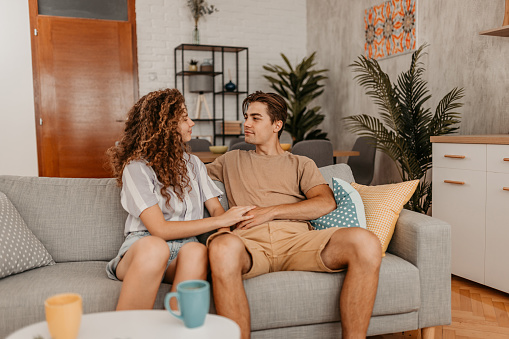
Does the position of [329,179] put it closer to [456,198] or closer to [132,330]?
[456,198]

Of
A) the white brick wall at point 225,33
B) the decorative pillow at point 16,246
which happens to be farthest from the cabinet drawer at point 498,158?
the white brick wall at point 225,33

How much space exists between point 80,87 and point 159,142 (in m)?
4.23

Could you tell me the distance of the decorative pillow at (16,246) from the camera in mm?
1772

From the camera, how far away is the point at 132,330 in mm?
1069

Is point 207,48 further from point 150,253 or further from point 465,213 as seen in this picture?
point 150,253

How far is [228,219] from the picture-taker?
6.14 ft

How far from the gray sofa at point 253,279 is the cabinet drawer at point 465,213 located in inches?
40.1

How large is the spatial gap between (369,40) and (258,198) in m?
3.56

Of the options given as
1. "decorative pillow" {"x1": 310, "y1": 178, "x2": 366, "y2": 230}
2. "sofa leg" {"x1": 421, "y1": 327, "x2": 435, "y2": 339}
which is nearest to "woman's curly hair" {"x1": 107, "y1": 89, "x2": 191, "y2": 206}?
"decorative pillow" {"x1": 310, "y1": 178, "x2": 366, "y2": 230}

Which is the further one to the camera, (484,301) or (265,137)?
(484,301)

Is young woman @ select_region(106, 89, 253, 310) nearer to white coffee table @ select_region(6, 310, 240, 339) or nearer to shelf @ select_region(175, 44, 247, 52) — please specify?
white coffee table @ select_region(6, 310, 240, 339)

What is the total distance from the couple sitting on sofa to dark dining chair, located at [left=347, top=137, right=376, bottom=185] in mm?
2304

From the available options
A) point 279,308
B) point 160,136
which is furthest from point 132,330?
point 160,136

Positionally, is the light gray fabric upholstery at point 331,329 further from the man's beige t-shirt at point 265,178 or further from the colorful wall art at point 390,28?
the colorful wall art at point 390,28
